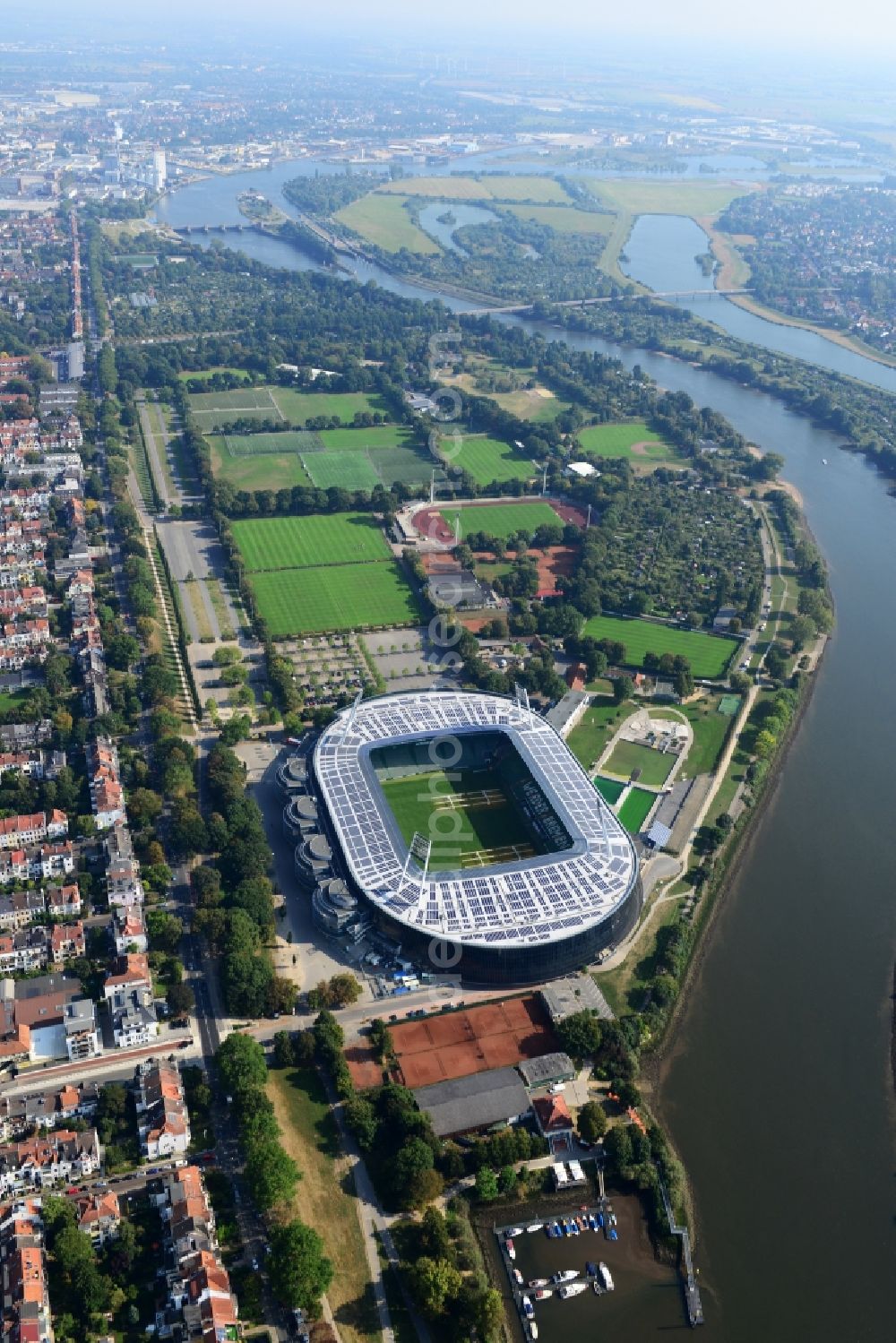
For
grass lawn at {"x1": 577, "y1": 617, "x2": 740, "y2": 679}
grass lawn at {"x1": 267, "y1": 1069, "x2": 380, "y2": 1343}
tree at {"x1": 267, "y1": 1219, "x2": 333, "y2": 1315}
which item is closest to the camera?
tree at {"x1": 267, "y1": 1219, "x2": 333, "y2": 1315}

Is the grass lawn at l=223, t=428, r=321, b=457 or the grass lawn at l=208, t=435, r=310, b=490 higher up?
the grass lawn at l=223, t=428, r=321, b=457

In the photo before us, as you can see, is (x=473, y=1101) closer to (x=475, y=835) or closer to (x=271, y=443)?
(x=475, y=835)

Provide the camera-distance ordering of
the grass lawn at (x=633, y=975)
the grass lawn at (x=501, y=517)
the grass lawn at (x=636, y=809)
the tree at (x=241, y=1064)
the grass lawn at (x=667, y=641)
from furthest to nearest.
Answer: the grass lawn at (x=501, y=517) < the grass lawn at (x=667, y=641) < the grass lawn at (x=636, y=809) < the grass lawn at (x=633, y=975) < the tree at (x=241, y=1064)

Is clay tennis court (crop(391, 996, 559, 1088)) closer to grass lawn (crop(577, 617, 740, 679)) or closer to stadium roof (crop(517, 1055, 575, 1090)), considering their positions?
stadium roof (crop(517, 1055, 575, 1090))

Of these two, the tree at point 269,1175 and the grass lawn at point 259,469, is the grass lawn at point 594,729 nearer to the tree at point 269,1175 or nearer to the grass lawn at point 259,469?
the tree at point 269,1175

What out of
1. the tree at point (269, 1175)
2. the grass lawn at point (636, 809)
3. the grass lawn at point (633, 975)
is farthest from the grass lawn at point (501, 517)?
the tree at point (269, 1175)

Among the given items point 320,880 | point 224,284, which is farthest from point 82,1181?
point 224,284

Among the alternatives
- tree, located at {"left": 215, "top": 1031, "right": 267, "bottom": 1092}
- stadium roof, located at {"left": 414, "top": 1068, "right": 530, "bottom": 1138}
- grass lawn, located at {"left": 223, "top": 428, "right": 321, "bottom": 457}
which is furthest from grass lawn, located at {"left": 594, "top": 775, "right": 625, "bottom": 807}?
grass lawn, located at {"left": 223, "top": 428, "right": 321, "bottom": 457}
